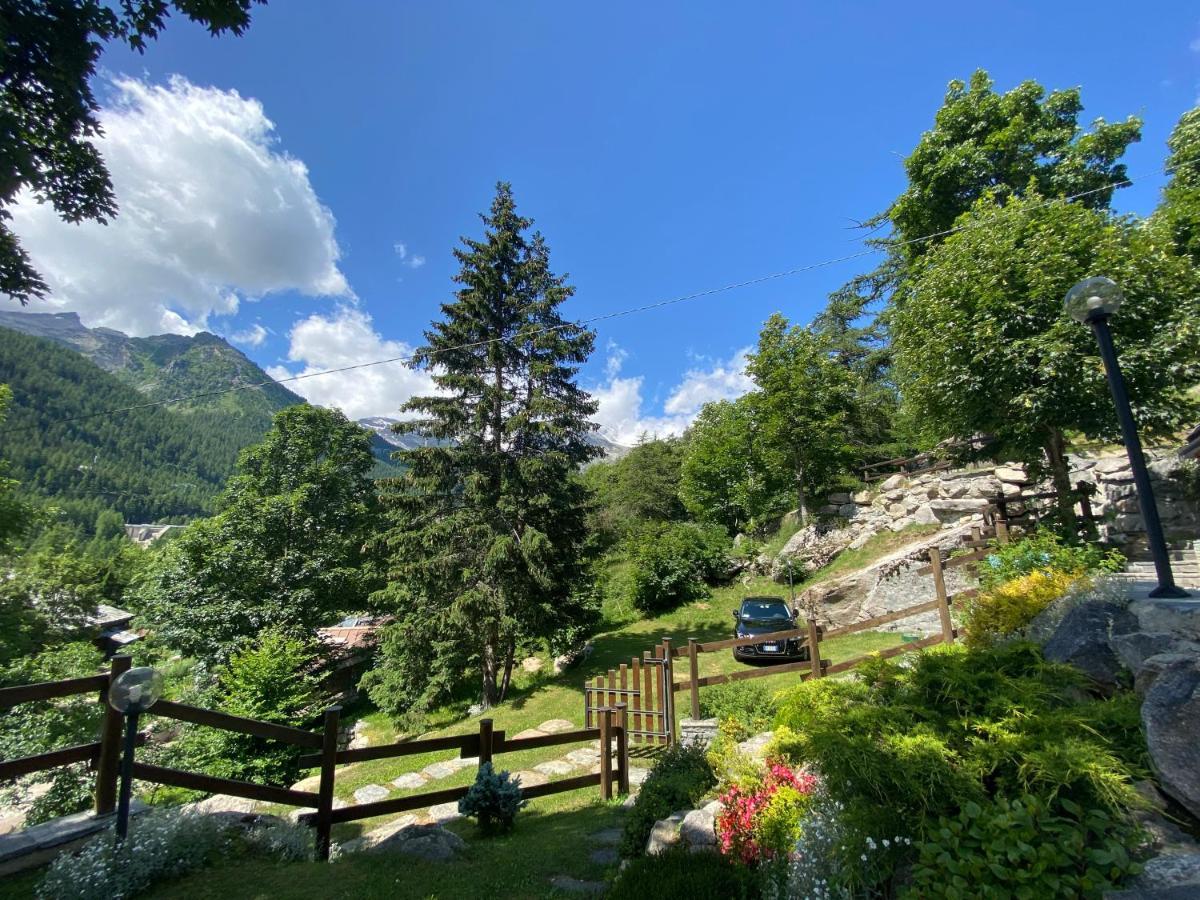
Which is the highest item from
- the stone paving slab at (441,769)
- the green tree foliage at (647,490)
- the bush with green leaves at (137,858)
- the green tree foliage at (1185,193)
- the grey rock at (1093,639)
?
the green tree foliage at (1185,193)

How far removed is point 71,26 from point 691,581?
19.8 metres

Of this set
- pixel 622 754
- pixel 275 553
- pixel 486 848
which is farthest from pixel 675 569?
pixel 486 848

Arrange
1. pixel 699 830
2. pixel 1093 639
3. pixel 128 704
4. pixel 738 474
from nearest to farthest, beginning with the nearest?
pixel 128 704 < pixel 699 830 < pixel 1093 639 < pixel 738 474

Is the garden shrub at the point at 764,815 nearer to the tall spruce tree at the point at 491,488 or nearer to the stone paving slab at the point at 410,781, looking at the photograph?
the stone paving slab at the point at 410,781

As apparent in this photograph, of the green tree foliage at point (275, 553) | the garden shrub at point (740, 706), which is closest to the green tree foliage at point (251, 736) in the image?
the garden shrub at point (740, 706)

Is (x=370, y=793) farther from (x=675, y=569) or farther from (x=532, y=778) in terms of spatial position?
(x=675, y=569)

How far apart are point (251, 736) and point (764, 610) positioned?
1051 cm

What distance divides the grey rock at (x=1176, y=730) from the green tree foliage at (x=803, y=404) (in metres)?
18.0

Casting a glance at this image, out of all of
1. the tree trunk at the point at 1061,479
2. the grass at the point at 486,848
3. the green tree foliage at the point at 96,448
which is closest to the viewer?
the grass at the point at 486,848

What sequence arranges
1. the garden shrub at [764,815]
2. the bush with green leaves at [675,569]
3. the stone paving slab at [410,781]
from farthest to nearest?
the bush with green leaves at [675,569] < the stone paving slab at [410,781] < the garden shrub at [764,815]

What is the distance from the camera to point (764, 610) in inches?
503

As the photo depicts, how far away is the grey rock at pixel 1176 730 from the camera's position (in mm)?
2342

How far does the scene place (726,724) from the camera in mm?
6156

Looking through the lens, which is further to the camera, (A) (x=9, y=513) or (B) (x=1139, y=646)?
(A) (x=9, y=513)
